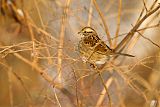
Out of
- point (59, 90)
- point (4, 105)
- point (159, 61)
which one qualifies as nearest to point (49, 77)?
point (59, 90)

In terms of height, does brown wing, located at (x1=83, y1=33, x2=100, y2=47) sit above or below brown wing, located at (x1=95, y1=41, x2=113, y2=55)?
above

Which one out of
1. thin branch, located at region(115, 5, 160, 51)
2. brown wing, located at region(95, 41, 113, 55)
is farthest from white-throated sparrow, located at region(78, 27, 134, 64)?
thin branch, located at region(115, 5, 160, 51)

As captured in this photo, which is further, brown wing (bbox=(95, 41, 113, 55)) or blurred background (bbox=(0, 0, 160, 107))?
brown wing (bbox=(95, 41, 113, 55))

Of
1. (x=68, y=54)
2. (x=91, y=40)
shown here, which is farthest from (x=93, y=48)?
(x=68, y=54)

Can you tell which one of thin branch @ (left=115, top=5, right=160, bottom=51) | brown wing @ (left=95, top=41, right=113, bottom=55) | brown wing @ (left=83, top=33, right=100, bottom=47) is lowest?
thin branch @ (left=115, top=5, right=160, bottom=51)

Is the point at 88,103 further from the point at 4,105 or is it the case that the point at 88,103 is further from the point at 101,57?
the point at 4,105

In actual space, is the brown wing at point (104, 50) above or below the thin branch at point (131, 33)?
above

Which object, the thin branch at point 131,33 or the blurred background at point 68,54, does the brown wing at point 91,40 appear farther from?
the thin branch at point 131,33

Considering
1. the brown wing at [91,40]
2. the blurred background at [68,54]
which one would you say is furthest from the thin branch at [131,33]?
the brown wing at [91,40]

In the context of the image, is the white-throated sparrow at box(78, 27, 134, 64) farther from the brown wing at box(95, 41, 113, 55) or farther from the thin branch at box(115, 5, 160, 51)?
the thin branch at box(115, 5, 160, 51)
